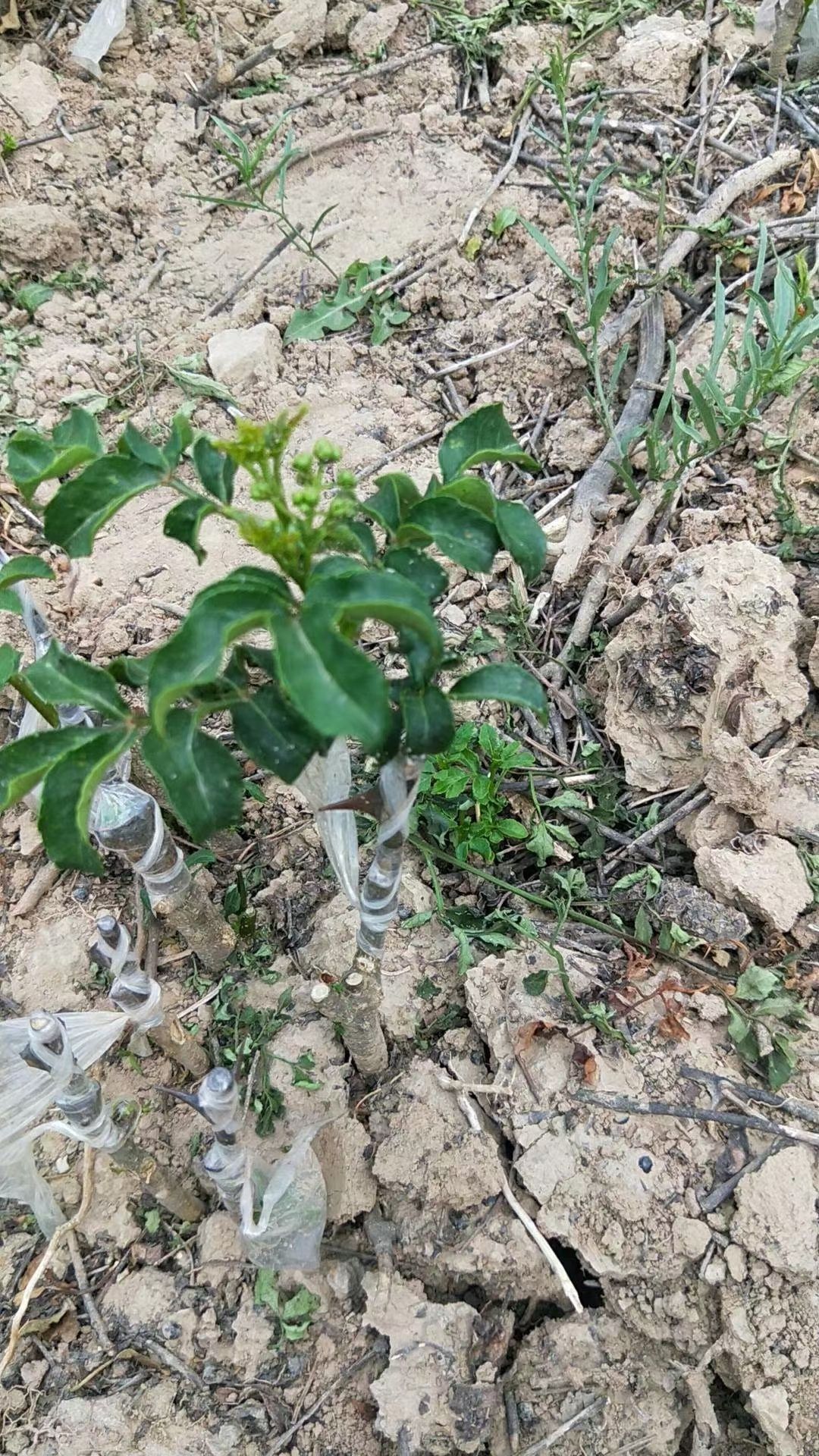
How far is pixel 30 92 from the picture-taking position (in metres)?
3.59

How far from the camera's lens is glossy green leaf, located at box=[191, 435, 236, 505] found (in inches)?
44.3

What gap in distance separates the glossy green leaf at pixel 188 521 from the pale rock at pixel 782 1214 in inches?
59.5

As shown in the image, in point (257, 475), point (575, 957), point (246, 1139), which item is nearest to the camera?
point (257, 475)

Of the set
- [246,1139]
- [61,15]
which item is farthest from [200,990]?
[61,15]

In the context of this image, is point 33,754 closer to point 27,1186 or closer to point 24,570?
point 24,570

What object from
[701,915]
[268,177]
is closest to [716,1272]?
[701,915]

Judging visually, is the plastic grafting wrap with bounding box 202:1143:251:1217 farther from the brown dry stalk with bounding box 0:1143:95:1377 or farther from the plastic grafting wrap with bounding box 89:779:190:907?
the plastic grafting wrap with bounding box 89:779:190:907

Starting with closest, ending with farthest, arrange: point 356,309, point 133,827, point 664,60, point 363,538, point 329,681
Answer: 1. point 329,681
2. point 363,538
3. point 133,827
4. point 356,309
5. point 664,60

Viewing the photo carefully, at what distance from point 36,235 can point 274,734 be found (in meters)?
3.11

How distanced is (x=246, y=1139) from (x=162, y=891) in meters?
0.57

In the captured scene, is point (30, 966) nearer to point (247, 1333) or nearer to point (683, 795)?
point (247, 1333)

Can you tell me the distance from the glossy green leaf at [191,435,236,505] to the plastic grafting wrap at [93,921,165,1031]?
2.76 ft

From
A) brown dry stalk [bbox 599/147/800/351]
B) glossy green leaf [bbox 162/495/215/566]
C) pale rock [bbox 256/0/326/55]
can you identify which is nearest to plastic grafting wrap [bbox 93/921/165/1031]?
glossy green leaf [bbox 162/495/215/566]

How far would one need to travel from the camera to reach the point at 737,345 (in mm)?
2771
